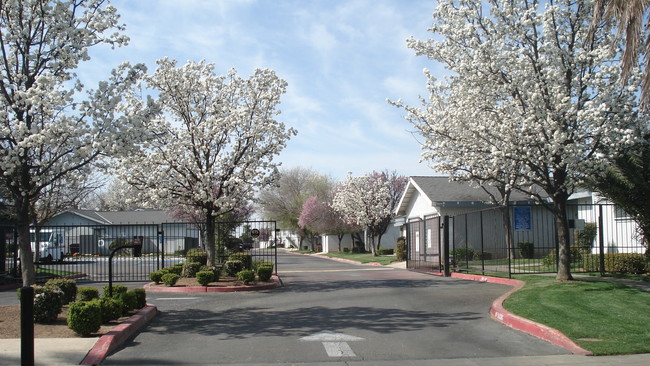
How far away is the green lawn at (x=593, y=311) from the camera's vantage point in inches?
346

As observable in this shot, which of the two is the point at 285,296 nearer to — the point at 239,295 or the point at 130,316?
the point at 239,295

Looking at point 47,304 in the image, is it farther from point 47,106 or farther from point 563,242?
point 563,242

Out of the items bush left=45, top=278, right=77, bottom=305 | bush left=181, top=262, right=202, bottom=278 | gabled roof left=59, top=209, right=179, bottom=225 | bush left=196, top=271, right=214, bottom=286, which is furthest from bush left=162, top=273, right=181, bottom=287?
gabled roof left=59, top=209, right=179, bottom=225

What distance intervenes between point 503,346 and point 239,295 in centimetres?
875

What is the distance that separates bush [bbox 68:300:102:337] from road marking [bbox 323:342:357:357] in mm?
3625

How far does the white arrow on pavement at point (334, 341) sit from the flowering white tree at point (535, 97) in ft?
24.3

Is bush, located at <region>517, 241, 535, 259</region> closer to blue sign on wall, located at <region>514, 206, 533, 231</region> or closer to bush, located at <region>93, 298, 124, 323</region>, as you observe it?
blue sign on wall, located at <region>514, 206, 533, 231</region>

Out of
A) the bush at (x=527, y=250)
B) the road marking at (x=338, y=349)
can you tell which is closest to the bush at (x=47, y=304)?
the road marking at (x=338, y=349)

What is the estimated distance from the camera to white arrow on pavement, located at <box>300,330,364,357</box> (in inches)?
335

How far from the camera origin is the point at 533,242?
2275 cm

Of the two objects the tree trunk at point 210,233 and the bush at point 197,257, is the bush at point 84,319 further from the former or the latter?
the bush at point 197,257

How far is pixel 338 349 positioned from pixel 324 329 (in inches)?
65.9

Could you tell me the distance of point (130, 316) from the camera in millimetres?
10758

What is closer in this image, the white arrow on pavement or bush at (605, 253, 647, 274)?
the white arrow on pavement
